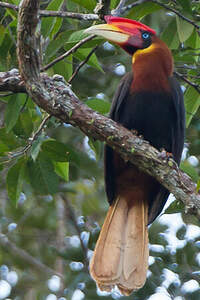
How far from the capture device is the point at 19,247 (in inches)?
231

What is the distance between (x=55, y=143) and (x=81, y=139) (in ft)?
6.91

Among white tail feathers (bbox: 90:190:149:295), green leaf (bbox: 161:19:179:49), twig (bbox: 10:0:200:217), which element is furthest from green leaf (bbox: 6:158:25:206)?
green leaf (bbox: 161:19:179:49)

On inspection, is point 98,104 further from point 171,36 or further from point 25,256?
point 25,256

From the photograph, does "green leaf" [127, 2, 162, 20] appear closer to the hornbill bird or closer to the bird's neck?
the hornbill bird

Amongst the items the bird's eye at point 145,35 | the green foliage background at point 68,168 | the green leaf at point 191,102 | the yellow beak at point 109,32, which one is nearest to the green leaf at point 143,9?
the green foliage background at point 68,168

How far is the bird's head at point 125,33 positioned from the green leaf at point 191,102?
0.49m

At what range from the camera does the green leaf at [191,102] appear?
3.87 meters

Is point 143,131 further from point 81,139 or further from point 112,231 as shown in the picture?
point 81,139

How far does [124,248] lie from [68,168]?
67 centimetres

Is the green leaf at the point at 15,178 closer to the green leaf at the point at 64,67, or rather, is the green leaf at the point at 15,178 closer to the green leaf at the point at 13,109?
the green leaf at the point at 13,109

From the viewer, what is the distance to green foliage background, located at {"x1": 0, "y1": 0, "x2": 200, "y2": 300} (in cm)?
351

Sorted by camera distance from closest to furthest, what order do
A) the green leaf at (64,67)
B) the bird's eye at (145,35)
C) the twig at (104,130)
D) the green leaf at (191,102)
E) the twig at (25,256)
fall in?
the twig at (104,130), the green leaf at (64,67), the green leaf at (191,102), the bird's eye at (145,35), the twig at (25,256)

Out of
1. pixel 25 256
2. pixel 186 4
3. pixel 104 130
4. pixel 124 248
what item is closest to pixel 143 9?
pixel 186 4

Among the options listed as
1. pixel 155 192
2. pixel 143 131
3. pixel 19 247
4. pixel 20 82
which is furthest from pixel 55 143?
pixel 19 247
